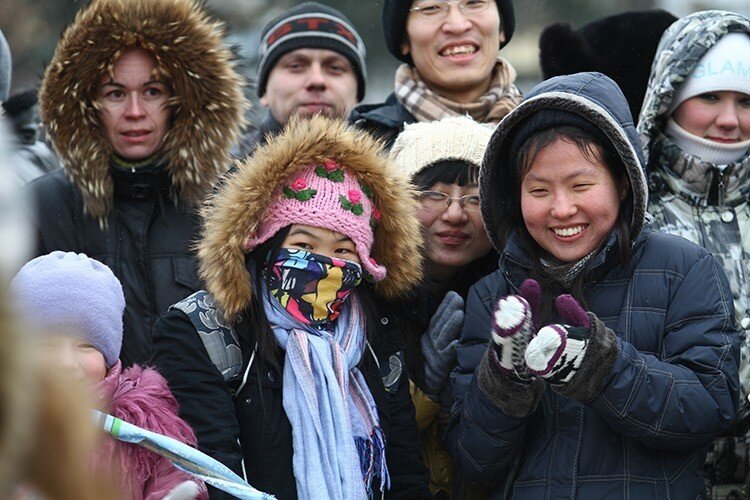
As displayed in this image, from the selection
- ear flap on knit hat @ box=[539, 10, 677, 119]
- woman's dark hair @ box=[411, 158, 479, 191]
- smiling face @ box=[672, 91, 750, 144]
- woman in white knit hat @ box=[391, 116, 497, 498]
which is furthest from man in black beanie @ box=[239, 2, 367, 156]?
smiling face @ box=[672, 91, 750, 144]

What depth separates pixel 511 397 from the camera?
3199mm

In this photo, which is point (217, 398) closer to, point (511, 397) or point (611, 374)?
point (511, 397)

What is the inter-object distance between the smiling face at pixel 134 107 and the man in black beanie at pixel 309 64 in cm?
80

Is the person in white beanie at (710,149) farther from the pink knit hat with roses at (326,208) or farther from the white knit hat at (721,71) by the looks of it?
the pink knit hat with roses at (326,208)

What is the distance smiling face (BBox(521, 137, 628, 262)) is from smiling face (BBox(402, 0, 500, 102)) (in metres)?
1.29

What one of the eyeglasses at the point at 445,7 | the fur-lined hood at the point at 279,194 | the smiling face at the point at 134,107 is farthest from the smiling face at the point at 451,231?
the smiling face at the point at 134,107

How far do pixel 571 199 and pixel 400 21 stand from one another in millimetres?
1756

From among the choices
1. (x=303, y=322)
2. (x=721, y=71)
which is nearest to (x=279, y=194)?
(x=303, y=322)

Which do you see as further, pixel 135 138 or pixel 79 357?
pixel 135 138

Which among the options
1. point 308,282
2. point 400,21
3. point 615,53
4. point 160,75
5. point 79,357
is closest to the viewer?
point 79,357

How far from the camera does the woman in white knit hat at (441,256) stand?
12.5 ft

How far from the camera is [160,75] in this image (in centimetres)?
445

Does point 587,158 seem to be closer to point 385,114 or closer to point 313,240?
point 313,240

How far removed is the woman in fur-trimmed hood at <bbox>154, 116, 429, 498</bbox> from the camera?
10.7 ft
